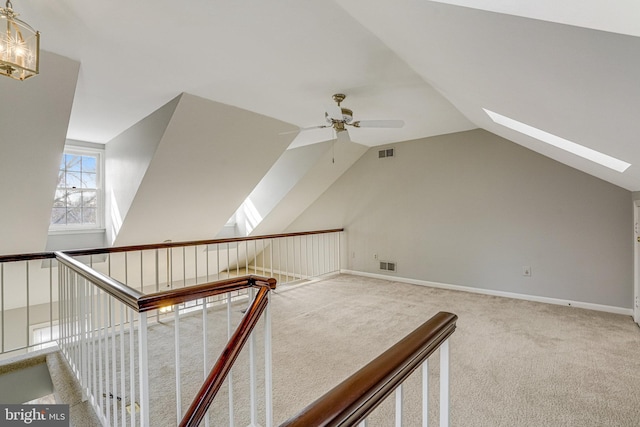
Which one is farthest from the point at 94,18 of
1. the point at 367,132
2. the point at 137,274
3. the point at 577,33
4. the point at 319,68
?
the point at 137,274

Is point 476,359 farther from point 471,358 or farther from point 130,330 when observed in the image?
point 130,330

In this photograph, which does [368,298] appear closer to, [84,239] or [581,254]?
[581,254]

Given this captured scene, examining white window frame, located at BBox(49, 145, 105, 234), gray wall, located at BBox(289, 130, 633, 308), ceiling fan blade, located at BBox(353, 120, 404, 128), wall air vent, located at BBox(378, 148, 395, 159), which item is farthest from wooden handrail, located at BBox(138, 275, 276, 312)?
white window frame, located at BBox(49, 145, 105, 234)

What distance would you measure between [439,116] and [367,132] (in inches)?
43.2

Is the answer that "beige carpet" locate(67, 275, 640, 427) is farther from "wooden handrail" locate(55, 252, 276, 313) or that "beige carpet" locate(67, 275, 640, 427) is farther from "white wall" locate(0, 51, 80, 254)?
"white wall" locate(0, 51, 80, 254)

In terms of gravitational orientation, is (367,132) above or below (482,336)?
above

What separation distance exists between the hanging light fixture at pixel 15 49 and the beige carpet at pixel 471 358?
80.4 inches

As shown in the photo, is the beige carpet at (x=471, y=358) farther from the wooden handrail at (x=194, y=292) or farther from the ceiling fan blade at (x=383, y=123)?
the ceiling fan blade at (x=383, y=123)

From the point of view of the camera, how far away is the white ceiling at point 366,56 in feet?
3.30

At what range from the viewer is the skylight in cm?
254

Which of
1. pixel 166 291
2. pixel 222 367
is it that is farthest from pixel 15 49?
pixel 222 367

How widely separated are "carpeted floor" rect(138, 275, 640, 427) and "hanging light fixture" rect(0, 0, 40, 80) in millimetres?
2042

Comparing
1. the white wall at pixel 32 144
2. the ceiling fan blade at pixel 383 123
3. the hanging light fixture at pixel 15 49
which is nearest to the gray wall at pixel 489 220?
the ceiling fan blade at pixel 383 123

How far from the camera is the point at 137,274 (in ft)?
16.9
